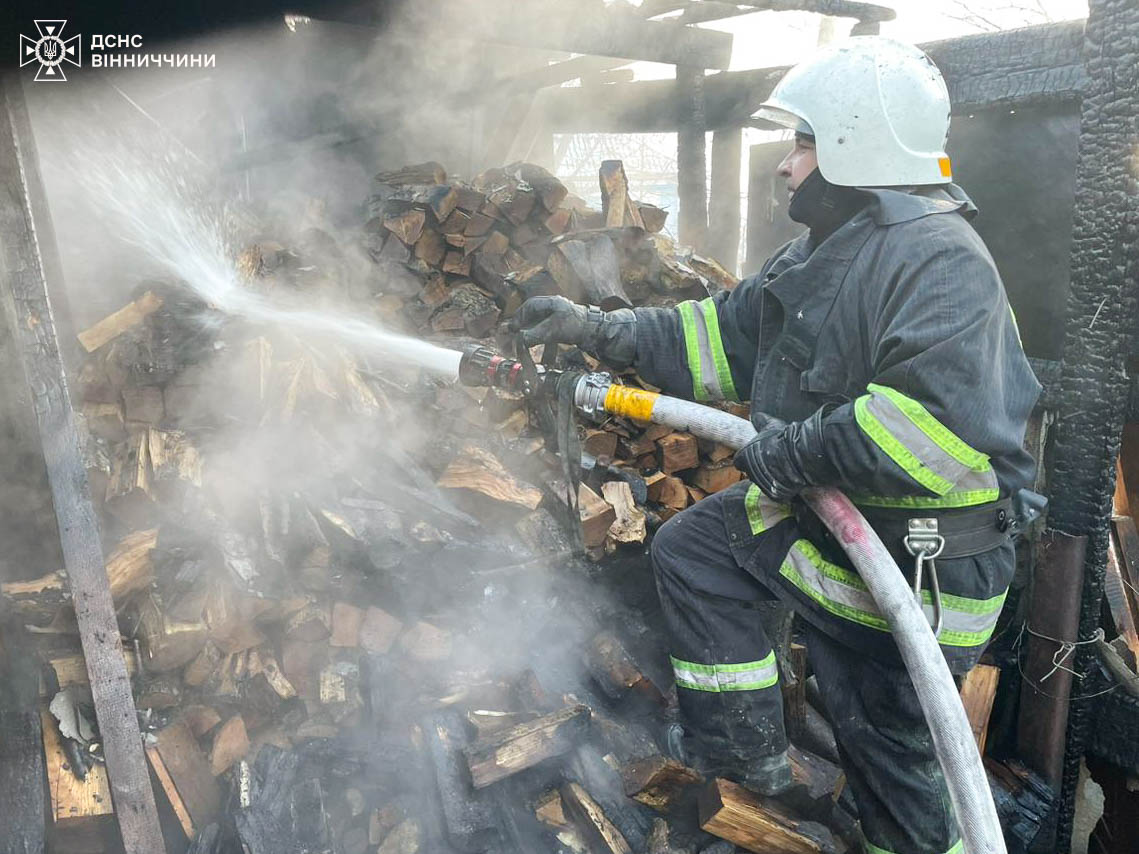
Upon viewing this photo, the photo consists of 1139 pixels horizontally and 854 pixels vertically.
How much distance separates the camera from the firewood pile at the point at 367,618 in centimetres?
267

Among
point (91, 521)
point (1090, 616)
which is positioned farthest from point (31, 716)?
point (1090, 616)

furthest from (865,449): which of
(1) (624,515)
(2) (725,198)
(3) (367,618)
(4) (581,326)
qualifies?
(2) (725,198)

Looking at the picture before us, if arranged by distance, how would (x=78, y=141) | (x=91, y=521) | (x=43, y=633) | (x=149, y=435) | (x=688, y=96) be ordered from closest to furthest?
1. (x=91, y=521)
2. (x=43, y=633)
3. (x=149, y=435)
4. (x=78, y=141)
5. (x=688, y=96)

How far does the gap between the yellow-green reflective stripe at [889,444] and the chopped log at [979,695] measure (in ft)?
6.17

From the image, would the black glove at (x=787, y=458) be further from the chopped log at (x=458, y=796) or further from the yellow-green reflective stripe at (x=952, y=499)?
the chopped log at (x=458, y=796)

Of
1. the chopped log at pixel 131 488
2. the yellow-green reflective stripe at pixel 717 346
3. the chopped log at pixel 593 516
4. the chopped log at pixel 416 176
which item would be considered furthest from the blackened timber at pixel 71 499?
the chopped log at pixel 416 176

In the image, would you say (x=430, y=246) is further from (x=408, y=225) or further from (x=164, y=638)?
(x=164, y=638)

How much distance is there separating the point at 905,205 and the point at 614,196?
233cm

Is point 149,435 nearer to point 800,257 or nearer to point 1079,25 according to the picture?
point 800,257

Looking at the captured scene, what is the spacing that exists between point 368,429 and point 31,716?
61.6 inches

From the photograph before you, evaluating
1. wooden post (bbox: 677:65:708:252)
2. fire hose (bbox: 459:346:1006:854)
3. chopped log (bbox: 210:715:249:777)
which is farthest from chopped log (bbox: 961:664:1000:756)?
wooden post (bbox: 677:65:708:252)

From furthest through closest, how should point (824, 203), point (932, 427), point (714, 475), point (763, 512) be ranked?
point (714, 475), point (763, 512), point (824, 203), point (932, 427)

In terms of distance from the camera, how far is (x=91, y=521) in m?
2.39

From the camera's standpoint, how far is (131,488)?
2914 millimetres
